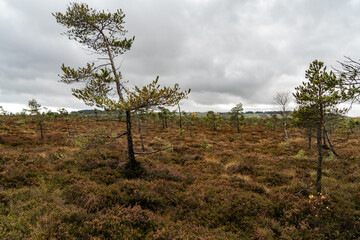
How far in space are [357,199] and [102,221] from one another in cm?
1139

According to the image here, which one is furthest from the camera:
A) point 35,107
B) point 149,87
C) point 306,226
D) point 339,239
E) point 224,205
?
point 35,107

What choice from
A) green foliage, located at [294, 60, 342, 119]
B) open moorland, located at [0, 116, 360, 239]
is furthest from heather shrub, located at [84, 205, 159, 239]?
green foliage, located at [294, 60, 342, 119]

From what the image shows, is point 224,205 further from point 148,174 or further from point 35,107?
point 35,107

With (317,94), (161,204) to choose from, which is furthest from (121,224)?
(317,94)

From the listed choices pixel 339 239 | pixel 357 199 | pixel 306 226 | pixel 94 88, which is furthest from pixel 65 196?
pixel 357 199

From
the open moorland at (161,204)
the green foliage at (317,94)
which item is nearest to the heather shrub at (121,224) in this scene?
the open moorland at (161,204)

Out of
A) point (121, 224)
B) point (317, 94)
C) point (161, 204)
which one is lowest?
point (161, 204)

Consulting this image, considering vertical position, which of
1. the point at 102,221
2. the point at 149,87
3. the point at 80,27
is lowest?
the point at 102,221

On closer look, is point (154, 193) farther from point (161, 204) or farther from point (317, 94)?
point (317, 94)

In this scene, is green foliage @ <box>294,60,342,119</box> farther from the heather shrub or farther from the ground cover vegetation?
the heather shrub

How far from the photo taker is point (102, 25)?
8836 millimetres

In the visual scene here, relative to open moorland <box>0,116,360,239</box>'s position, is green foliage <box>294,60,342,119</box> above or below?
above

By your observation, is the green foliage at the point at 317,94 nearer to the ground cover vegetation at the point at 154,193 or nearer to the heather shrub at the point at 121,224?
the ground cover vegetation at the point at 154,193

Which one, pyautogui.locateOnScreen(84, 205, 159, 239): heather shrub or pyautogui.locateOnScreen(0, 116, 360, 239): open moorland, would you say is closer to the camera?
pyautogui.locateOnScreen(84, 205, 159, 239): heather shrub
